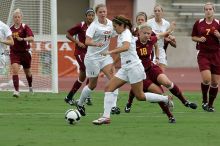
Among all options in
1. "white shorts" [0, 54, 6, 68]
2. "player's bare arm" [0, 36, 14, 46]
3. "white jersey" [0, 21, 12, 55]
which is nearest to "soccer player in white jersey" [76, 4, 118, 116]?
"player's bare arm" [0, 36, 14, 46]

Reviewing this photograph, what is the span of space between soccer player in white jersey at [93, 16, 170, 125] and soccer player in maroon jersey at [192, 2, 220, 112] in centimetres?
324

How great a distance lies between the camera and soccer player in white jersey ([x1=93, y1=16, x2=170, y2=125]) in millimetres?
14141

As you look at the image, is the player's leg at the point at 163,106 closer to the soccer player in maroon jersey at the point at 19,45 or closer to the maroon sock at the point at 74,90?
the maroon sock at the point at 74,90

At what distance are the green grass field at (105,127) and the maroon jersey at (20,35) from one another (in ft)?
8.42

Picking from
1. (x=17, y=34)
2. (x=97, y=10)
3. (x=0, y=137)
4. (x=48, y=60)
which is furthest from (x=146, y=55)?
(x=48, y=60)

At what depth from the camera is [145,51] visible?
1588cm

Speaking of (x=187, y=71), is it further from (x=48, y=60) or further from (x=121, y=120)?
(x=121, y=120)

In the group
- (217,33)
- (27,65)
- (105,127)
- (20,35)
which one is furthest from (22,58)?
(105,127)

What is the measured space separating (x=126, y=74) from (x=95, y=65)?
271 centimetres

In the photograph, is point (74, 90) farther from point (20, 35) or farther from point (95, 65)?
point (20, 35)

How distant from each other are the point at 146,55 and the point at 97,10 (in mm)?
1391

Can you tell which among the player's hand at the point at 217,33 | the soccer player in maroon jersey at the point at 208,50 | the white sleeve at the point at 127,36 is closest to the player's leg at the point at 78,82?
the soccer player in maroon jersey at the point at 208,50

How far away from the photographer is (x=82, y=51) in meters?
19.4

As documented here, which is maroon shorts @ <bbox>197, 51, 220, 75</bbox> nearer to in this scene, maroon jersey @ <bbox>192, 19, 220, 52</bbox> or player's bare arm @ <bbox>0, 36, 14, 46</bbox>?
maroon jersey @ <bbox>192, 19, 220, 52</bbox>
